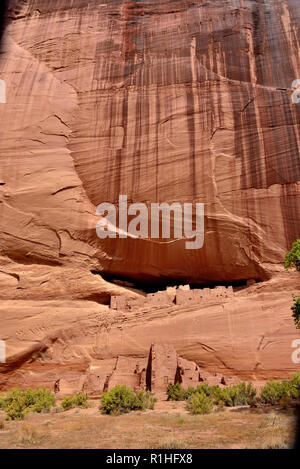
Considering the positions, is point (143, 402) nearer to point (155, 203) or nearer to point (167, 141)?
point (155, 203)

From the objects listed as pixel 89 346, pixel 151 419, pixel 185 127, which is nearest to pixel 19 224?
pixel 89 346

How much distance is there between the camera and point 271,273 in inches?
497

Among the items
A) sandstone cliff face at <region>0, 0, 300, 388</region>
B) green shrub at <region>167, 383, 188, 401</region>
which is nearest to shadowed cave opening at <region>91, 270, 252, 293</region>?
sandstone cliff face at <region>0, 0, 300, 388</region>

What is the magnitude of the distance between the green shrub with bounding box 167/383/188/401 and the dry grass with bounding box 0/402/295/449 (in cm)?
133

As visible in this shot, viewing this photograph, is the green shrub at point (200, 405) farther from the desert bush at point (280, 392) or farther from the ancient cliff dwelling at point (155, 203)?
the ancient cliff dwelling at point (155, 203)

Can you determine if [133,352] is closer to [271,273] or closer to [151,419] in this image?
[151,419]

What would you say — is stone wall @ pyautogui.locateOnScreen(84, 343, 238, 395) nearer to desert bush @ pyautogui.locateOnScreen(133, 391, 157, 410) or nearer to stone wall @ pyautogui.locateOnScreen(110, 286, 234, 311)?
desert bush @ pyautogui.locateOnScreen(133, 391, 157, 410)

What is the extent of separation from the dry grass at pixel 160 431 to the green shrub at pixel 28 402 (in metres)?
1.31

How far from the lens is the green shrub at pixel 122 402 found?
29.6 ft

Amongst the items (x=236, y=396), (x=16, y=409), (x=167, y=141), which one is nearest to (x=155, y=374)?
(x=236, y=396)

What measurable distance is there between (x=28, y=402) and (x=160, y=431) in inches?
205

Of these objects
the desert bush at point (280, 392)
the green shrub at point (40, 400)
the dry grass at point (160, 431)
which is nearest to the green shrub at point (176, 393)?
the dry grass at point (160, 431)

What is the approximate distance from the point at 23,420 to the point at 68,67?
41.5 feet

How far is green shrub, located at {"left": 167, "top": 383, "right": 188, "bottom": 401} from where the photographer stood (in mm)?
10008
